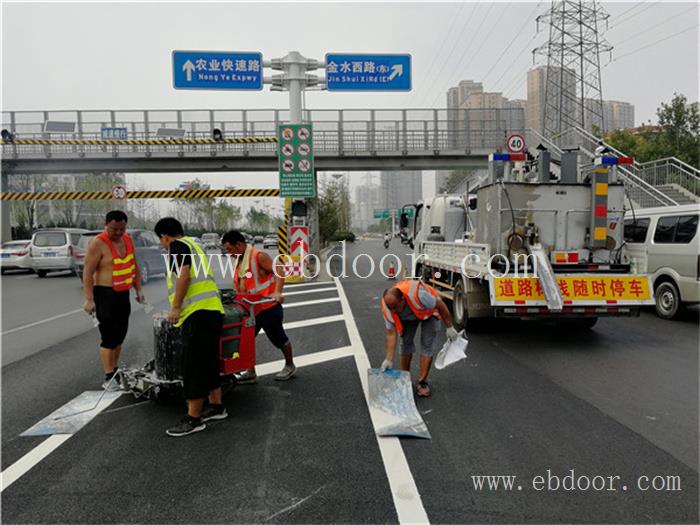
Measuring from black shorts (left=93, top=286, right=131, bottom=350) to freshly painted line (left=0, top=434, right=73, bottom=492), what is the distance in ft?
4.00

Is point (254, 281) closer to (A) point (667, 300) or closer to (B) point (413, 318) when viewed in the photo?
(B) point (413, 318)

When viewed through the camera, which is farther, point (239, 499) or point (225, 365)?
point (225, 365)

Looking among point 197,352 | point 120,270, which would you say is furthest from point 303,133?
point 197,352

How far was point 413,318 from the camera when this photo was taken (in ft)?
16.0

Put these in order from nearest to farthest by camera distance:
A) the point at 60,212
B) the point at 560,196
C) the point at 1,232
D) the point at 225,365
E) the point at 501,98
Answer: the point at 225,365, the point at 560,196, the point at 1,232, the point at 501,98, the point at 60,212

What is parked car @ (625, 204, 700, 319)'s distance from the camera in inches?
333

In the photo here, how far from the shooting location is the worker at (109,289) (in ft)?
16.4

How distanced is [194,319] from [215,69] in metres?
11.7

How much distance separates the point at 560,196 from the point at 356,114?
16400 mm

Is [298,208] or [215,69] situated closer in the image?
[215,69]

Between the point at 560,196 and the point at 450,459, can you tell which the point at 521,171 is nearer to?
the point at 560,196

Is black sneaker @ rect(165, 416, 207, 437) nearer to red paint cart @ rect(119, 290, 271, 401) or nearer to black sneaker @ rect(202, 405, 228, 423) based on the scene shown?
black sneaker @ rect(202, 405, 228, 423)

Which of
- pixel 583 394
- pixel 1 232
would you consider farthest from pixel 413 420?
pixel 1 232

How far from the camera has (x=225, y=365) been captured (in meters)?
4.50
